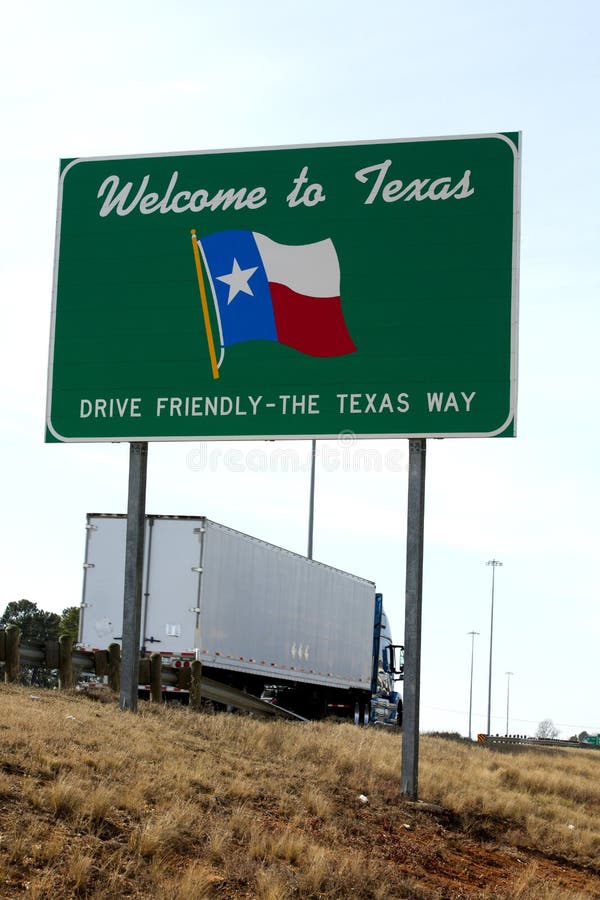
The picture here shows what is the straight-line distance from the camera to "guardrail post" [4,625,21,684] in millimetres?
19734

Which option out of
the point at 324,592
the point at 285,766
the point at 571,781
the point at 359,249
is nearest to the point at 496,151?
the point at 359,249

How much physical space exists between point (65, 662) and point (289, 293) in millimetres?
7193

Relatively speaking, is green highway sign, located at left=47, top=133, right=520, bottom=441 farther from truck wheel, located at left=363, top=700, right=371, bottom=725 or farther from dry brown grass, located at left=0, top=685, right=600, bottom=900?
truck wheel, located at left=363, top=700, right=371, bottom=725

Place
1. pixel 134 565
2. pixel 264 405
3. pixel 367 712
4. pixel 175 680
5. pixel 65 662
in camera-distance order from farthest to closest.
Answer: pixel 367 712
pixel 175 680
pixel 65 662
pixel 134 565
pixel 264 405

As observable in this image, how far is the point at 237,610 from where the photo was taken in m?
27.8

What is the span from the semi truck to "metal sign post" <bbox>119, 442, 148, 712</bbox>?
22.8 feet

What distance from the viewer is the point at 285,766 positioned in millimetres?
15695

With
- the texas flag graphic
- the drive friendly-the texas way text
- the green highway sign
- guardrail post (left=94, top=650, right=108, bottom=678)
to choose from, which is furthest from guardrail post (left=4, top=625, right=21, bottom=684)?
the texas flag graphic

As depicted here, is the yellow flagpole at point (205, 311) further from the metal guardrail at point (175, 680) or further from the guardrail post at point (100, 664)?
the guardrail post at point (100, 664)

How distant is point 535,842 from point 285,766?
3.24 meters

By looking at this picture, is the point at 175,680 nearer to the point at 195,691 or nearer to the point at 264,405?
the point at 195,691

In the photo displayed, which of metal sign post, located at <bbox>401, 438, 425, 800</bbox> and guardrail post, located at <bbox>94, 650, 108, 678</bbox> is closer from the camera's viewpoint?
metal sign post, located at <bbox>401, 438, 425, 800</bbox>

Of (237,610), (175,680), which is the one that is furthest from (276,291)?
(237,610)

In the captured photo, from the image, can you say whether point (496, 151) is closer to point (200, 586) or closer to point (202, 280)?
point (202, 280)
